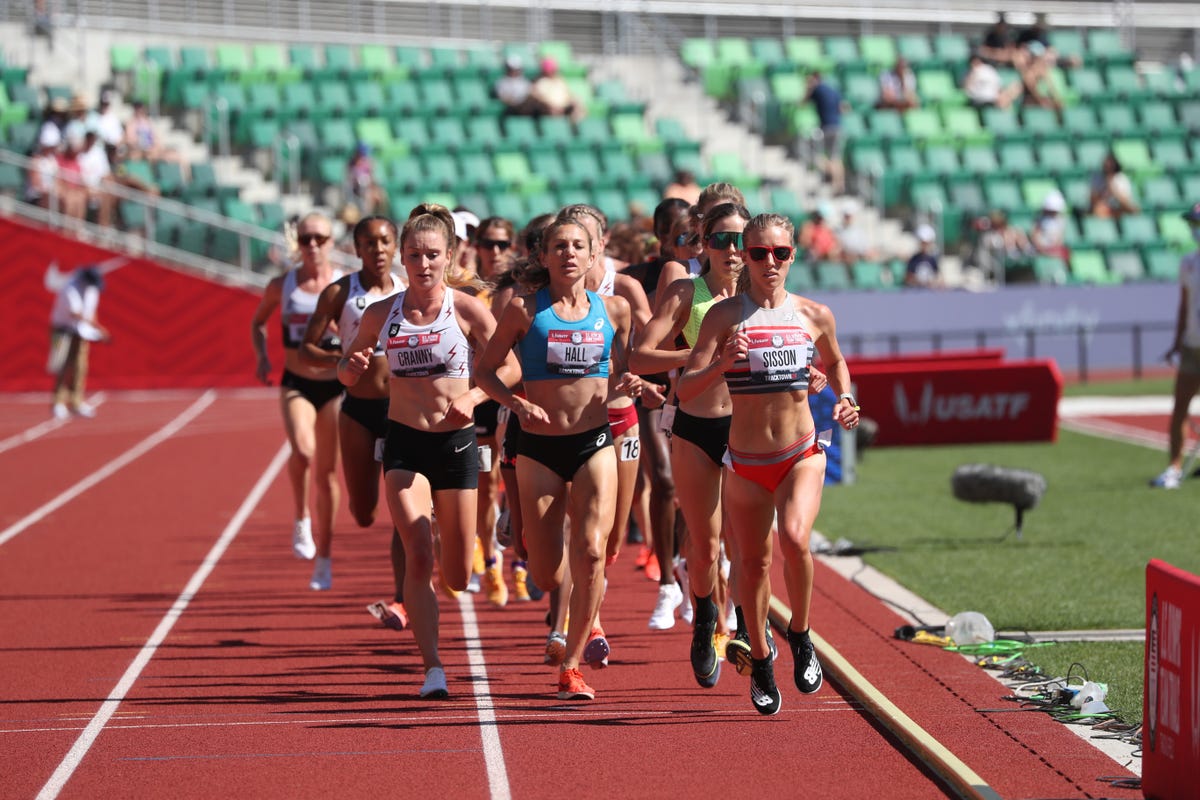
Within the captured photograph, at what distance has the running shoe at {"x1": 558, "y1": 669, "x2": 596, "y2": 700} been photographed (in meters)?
8.22

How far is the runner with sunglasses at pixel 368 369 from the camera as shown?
10227mm

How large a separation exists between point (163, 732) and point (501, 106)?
24.8 meters

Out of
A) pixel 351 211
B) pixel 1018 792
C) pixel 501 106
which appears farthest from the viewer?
pixel 501 106

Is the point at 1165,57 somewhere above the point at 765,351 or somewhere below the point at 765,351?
above

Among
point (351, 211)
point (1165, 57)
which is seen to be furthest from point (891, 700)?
point (1165, 57)

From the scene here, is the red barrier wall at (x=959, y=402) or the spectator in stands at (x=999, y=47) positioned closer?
the red barrier wall at (x=959, y=402)

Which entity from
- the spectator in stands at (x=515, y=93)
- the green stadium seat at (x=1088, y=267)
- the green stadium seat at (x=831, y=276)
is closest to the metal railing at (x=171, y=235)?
the spectator in stands at (x=515, y=93)

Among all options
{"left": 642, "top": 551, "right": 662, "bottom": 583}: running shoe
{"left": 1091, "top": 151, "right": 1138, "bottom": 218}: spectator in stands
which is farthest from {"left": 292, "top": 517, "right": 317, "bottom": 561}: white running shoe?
{"left": 1091, "top": 151, "right": 1138, "bottom": 218}: spectator in stands

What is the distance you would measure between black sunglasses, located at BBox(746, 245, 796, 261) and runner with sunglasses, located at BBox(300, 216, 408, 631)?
3065 mm

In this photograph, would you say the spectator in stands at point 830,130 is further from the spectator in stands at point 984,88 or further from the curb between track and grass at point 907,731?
the curb between track and grass at point 907,731

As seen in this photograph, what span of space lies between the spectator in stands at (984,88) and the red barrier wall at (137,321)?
46.0ft

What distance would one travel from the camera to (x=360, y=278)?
10438 millimetres

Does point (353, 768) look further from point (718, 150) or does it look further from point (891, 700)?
point (718, 150)

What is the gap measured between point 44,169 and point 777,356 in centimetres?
2141
